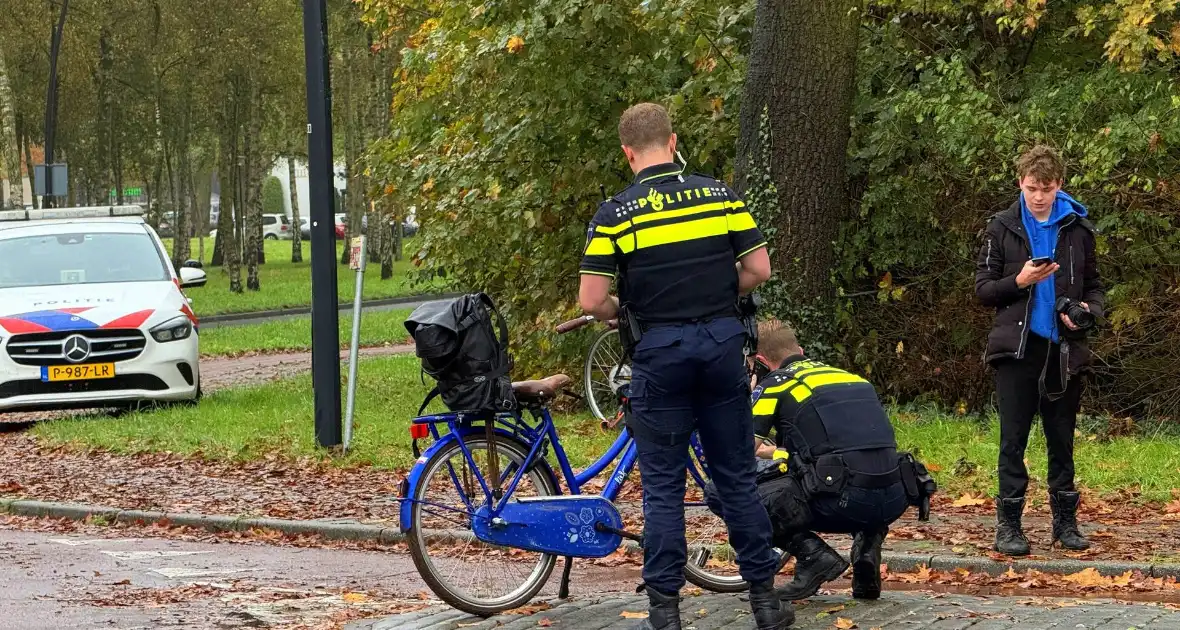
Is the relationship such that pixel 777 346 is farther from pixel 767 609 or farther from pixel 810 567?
pixel 767 609

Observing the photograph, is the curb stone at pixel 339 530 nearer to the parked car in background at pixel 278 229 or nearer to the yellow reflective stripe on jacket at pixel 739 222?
the yellow reflective stripe on jacket at pixel 739 222

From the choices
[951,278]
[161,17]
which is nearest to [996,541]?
[951,278]

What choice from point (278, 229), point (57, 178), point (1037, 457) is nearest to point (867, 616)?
point (1037, 457)

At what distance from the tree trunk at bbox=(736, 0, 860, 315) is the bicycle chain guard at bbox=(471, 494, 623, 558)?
5.81m

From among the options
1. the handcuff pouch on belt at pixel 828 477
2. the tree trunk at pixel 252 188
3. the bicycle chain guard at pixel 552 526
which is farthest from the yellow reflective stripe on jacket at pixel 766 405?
the tree trunk at pixel 252 188

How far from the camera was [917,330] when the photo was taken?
498 inches

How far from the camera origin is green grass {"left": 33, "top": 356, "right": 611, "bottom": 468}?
12203mm

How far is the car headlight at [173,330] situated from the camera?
15.2m

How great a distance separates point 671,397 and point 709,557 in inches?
62.8

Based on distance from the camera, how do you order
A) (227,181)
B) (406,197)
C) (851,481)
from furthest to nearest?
1. (227,181)
2. (406,197)
3. (851,481)

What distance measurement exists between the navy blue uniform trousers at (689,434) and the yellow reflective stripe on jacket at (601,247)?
325mm

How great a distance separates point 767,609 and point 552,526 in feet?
3.41

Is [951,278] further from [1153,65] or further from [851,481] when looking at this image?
[851,481]

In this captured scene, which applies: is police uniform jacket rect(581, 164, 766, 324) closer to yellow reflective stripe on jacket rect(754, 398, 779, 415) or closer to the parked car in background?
yellow reflective stripe on jacket rect(754, 398, 779, 415)
